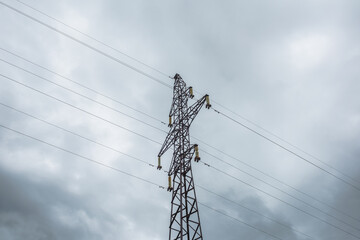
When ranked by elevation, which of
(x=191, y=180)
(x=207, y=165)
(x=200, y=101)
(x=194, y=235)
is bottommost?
(x=194, y=235)

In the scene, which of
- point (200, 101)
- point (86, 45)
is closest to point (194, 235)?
point (200, 101)

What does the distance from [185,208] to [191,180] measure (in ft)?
7.40

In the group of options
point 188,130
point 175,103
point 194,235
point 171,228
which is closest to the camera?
point 194,235

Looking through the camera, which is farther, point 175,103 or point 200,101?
point 175,103

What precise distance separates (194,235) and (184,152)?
6270 millimetres

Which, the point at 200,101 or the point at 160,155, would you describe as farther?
the point at 160,155

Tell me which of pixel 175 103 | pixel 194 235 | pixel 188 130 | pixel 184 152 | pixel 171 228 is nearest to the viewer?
pixel 194 235

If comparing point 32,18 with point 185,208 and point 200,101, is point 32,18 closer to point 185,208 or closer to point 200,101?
point 200,101

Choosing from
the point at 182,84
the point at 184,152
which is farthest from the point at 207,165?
the point at 182,84

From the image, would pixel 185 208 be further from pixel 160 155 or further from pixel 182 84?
pixel 182 84

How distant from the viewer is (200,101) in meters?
22.1

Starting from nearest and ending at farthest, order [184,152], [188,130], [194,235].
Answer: [194,235] → [184,152] → [188,130]

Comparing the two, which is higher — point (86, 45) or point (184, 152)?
point (86, 45)

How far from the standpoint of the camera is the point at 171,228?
18719mm
